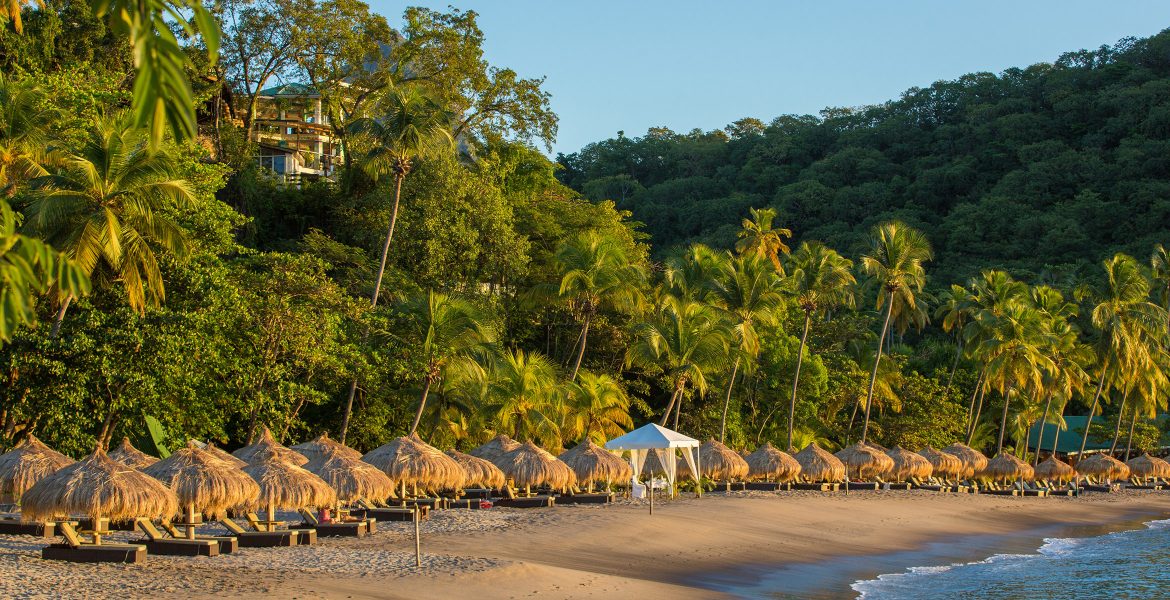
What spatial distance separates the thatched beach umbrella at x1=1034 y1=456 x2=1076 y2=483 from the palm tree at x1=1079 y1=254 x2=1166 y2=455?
→ 442 centimetres

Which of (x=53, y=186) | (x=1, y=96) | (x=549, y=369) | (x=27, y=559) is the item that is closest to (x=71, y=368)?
(x=53, y=186)

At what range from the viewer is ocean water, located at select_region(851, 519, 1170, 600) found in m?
16.5

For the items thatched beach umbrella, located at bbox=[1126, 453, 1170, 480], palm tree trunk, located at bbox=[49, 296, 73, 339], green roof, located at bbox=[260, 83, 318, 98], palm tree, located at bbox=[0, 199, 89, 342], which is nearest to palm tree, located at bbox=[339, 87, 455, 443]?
palm tree trunk, located at bbox=[49, 296, 73, 339]

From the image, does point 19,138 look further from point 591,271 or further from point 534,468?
point 591,271

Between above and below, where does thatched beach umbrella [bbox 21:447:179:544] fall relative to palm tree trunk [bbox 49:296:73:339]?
below

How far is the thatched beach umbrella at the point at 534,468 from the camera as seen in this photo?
23.4 meters

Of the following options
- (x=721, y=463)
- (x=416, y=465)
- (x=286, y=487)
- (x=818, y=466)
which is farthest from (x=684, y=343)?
(x=286, y=487)

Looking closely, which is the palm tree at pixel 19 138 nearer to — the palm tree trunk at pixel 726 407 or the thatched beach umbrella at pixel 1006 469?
the palm tree trunk at pixel 726 407

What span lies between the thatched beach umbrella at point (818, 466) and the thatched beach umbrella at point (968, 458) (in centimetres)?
756

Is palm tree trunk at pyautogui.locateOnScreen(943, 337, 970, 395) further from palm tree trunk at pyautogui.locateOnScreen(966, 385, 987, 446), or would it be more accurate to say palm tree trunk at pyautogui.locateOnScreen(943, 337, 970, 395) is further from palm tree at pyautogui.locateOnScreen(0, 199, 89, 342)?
palm tree at pyautogui.locateOnScreen(0, 199, 89, 342)

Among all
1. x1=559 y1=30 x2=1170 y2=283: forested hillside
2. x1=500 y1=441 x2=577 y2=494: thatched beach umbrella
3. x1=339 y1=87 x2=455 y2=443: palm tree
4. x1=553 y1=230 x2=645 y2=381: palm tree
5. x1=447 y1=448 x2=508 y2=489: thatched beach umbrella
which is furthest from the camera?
x1=559 y1=30 x2=1170 y2=283: forested hillside

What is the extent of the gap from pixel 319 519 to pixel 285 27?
886 inches

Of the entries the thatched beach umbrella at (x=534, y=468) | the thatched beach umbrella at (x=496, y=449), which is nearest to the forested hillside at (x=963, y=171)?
the thatched beach umbrella at (x=496, y=449)

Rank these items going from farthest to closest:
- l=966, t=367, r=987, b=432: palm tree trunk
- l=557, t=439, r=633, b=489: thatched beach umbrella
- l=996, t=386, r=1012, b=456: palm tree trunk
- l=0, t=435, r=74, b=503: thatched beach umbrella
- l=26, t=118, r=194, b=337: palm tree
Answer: l=966, t=367, r=987, b=432: palm tree trunk → l=996, t=386, r=1012, b=456: palm tree trunk → l=557, t=439, r=633, b=489: thatched beach umbrella → l=26, t=118, r=194, b=337: palm tree → l=0, t=435, r=74, b=503: thatched beach umbrella
